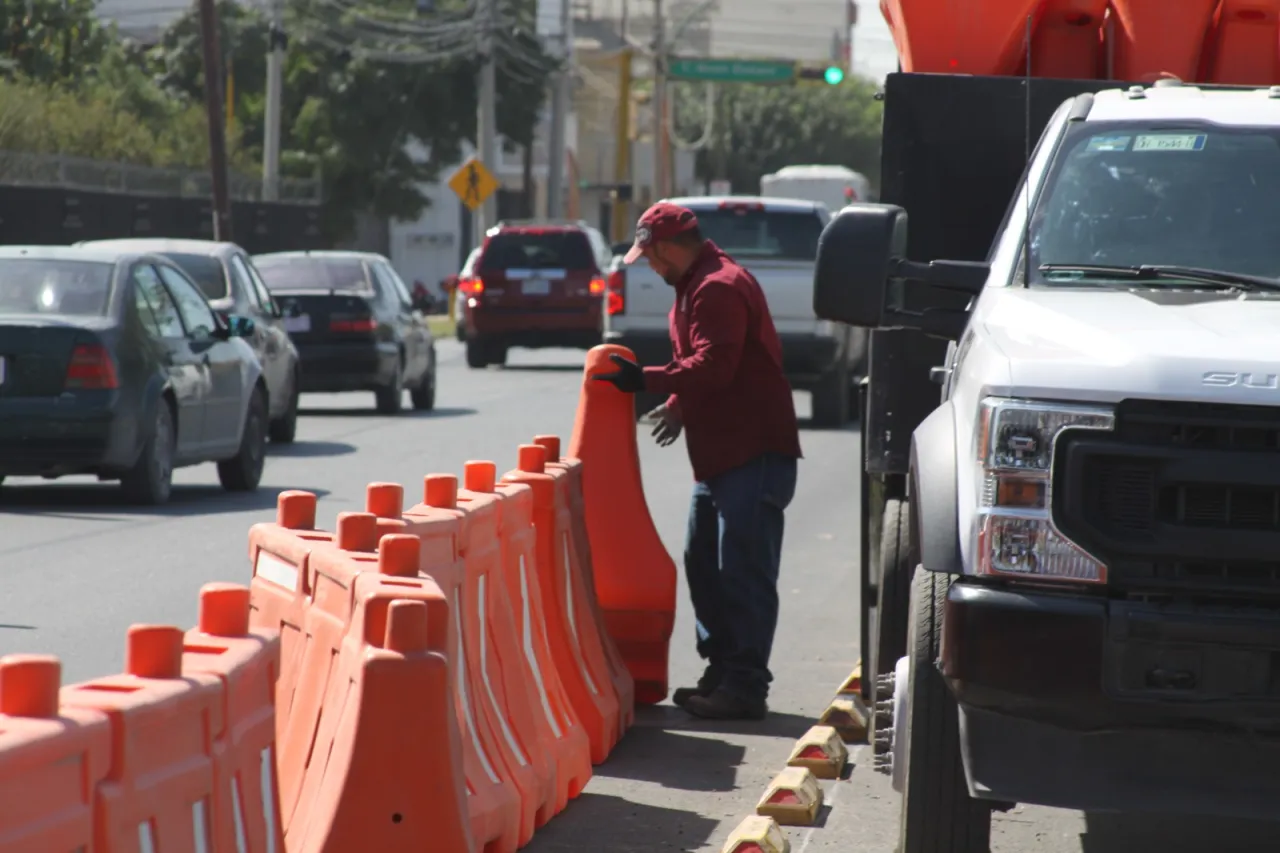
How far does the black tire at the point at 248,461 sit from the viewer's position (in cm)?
1617

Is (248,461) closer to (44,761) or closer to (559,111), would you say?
(44,761)

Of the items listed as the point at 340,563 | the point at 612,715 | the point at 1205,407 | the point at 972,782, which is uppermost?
the point at 1205,407

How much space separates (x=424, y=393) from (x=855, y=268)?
1881cm

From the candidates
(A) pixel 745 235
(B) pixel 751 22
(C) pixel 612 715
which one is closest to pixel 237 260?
(A) pixel 745 235

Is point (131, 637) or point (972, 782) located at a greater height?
point (131, 637)

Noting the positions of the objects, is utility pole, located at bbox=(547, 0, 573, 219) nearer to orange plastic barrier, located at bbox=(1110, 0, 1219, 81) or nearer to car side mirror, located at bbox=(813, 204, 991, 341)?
orange plastic barrier, located at bbox=(1110, 0, 1219, 81)

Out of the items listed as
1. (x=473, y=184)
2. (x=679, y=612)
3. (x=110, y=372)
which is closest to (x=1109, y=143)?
(x=679, y=612)

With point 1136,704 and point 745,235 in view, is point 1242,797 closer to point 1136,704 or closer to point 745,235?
point 1136,704

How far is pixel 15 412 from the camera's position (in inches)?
549

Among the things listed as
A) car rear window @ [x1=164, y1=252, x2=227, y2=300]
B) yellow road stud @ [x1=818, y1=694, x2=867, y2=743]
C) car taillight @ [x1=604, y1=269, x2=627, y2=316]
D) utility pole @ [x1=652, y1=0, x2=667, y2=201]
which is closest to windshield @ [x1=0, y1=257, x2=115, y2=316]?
car rear window @ [x1=164, y1=252, x2=227, y2=300]

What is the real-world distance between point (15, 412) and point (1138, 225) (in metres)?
9.44

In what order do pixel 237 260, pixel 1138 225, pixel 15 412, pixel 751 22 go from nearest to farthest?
pixel 1138 225, pixel 15 412, pixel 237 260, pixel 751 22

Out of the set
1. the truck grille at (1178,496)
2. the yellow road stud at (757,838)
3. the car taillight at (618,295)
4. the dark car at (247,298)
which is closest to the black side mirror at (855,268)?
the truck grille at (1178,496)

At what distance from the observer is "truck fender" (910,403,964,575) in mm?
5027
